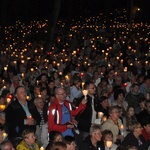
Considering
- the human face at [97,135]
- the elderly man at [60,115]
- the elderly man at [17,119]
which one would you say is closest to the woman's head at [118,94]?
the elderly man at [60,115]

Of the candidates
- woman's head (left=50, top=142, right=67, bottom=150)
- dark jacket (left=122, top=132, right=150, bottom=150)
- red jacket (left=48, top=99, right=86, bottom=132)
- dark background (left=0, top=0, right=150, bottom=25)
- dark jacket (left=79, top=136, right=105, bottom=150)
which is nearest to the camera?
woman's head (left=50, top=142, right=67, bottom=150)

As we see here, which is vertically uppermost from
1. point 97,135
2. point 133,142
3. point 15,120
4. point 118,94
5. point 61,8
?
point 61,8

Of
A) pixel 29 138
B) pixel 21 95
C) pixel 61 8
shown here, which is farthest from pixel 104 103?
pixel 61 8

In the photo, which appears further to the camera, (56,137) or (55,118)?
(55,118)

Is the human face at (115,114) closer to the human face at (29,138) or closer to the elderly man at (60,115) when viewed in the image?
the elderly man at (60,115)

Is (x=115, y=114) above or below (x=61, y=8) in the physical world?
below

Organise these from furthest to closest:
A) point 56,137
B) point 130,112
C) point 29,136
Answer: point 130,112, point 56,137, point 29,136

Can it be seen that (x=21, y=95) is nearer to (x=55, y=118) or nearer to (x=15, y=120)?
(x=15, y=120)

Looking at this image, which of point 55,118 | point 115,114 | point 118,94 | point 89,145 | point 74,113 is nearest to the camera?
point 89,145

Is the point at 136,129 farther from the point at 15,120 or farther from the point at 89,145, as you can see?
the point at 15,120

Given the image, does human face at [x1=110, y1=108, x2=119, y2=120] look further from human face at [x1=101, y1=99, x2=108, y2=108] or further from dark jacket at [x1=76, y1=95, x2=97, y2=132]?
human face at [x1=101, y1=99, x2=108, y2=108]

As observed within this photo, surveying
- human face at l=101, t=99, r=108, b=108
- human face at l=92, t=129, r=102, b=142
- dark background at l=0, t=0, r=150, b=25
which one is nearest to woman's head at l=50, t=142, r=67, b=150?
human face at l=92, t=129, r=102, b=142

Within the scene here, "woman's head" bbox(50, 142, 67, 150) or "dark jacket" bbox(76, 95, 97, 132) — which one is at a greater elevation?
"dark jacket" bbox(76, 95, 97, 132)

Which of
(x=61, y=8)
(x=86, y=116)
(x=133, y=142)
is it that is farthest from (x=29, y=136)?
(x=61, y=8)
